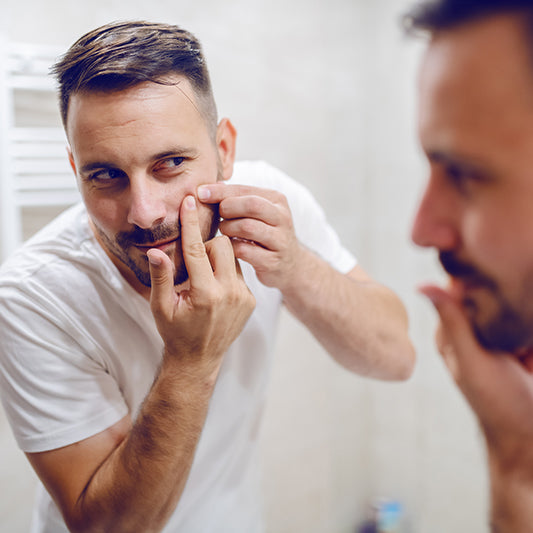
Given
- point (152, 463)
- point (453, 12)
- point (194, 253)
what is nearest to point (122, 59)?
point (194, 253)

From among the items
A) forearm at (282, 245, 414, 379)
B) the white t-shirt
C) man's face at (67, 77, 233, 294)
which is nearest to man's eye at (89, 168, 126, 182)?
man's face at (67, 77, 233, 294)

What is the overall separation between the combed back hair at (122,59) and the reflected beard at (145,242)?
133 millimetres

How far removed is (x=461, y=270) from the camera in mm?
377

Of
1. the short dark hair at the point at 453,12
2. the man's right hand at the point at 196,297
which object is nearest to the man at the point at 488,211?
the short dark hair at the point at 453,12

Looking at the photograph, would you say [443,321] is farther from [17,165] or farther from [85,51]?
[17,165]

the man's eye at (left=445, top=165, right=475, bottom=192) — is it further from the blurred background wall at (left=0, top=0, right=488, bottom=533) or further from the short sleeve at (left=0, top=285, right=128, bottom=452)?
the short sleeve at (left=0, top=285, right=128, bottom=452)

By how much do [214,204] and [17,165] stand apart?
12.5 inches

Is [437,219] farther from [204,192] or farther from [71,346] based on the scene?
[71,346]

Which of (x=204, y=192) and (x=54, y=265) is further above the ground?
(x=204, y=192)

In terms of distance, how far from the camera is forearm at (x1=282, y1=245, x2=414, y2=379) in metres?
0.71

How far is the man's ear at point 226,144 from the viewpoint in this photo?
2.03 feet

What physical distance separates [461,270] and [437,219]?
0.04 metres

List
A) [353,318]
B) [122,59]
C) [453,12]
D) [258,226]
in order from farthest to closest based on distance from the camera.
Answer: [353,318], [258,226], [122,59], [453,12]

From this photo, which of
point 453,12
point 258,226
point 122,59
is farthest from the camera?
point 258,226
